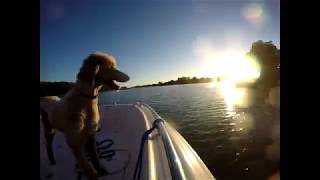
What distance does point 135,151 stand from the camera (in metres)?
1.05

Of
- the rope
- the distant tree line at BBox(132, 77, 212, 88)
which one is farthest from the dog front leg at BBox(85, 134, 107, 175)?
the distant tree line at BBox(132, 77, 212, 88)

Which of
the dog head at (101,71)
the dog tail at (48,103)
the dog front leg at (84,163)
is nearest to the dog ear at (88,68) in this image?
the dog head at (101,71)

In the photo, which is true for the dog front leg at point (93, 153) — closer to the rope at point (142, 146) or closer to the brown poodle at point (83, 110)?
the brown poodle at point (83, 110)

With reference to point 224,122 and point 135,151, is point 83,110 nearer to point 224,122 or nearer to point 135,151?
point 135,151

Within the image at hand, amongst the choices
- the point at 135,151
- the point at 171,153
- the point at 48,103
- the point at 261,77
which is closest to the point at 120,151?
the point at 135,151

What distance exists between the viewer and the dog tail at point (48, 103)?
0.99 m

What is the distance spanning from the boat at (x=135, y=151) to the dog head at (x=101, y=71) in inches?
4.0

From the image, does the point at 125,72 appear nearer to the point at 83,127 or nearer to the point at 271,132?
the point at 83,127

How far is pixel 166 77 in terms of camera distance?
105cm

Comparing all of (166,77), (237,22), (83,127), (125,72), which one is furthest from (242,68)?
(83,127)

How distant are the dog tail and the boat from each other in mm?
66

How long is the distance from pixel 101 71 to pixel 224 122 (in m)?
0.46

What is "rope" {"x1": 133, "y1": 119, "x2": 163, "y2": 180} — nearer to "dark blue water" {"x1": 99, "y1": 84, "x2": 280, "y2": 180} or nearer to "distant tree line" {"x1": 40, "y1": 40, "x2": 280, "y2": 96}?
"dark blue water" {"x1": 99, "y1": 84, "x2": 280, "y2": 180}
